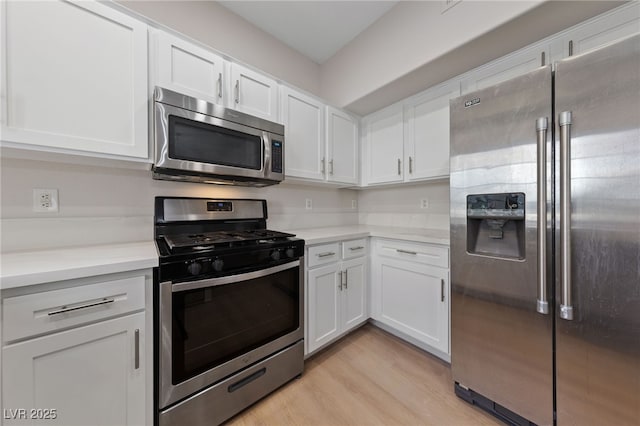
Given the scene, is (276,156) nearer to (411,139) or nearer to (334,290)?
(334,290)

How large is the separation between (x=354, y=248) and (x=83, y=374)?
5.53 feet

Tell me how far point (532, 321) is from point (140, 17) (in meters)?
2.55

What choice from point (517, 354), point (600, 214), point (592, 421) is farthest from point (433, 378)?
point (600, 214)

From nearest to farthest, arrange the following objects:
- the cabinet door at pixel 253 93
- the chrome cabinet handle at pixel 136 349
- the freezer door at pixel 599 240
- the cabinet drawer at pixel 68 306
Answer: the cabinet drawer at pixel 68 306
the freezer door at pixel 599 240
the chrome cabinet handle at pixel 136 349
the cabinet door at pixel 253 93

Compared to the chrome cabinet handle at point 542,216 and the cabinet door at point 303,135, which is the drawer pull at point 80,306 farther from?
the chrome cabinet handle at point 542,216

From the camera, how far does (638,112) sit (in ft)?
2.91

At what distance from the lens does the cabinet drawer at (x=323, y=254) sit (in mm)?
1700

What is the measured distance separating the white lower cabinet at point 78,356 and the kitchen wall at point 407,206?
2.22 meters

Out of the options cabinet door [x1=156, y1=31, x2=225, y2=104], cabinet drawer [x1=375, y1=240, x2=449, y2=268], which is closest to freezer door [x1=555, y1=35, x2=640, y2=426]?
cabinet drawer [x1=375, y1=240, x2=449, y2=268]

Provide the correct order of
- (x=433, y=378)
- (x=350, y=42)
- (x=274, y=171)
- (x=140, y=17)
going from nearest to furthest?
(x=140, y=17)
(x=433, y=378)
(x=274, y=171)
(x=350, y=42)

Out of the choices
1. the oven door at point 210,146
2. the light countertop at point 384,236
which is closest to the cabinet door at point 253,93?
the oven door at point 210,146

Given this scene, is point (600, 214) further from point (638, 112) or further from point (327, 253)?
point (327, 253)

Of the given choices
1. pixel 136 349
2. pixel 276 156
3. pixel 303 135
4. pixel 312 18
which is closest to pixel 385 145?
A: pixel 303 135

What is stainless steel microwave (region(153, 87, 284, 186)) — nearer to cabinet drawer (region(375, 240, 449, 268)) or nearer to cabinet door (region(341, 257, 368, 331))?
cabinet door (region(341, 257, 368, 331))
